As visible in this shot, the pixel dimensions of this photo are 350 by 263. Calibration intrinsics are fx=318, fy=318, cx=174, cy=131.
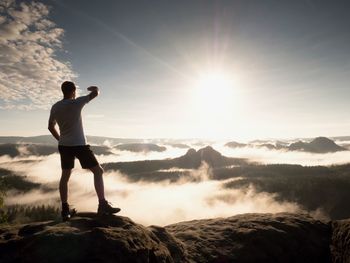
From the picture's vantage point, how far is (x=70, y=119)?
10.8 meters

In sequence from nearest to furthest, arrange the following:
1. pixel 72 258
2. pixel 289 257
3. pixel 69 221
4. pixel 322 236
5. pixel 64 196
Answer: pixel 72 258, pixel 69 221, pixel 64 196, pixel 289 257, pixel 322 236

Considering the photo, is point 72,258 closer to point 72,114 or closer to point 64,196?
point 64,196

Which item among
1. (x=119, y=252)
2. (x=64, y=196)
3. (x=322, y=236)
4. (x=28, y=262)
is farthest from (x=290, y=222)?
(x=28, y=262)

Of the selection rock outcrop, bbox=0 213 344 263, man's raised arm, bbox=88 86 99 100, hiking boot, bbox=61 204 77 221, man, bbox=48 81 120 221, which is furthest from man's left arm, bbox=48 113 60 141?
rock outcrop, bbox=0 213 344 263

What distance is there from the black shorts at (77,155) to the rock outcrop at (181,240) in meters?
1.83

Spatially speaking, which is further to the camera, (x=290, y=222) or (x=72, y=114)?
(x=290, y=222)

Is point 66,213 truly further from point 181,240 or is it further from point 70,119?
point 181,240

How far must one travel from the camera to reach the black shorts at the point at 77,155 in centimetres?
1075

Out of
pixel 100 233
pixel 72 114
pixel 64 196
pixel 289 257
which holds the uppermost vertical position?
pixel 72 114

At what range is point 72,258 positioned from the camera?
822cm

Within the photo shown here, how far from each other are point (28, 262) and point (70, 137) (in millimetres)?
4069

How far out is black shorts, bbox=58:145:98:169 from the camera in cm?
1075

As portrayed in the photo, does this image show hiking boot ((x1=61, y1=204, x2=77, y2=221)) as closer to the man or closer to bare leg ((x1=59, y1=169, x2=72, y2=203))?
the man

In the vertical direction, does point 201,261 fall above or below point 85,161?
below
